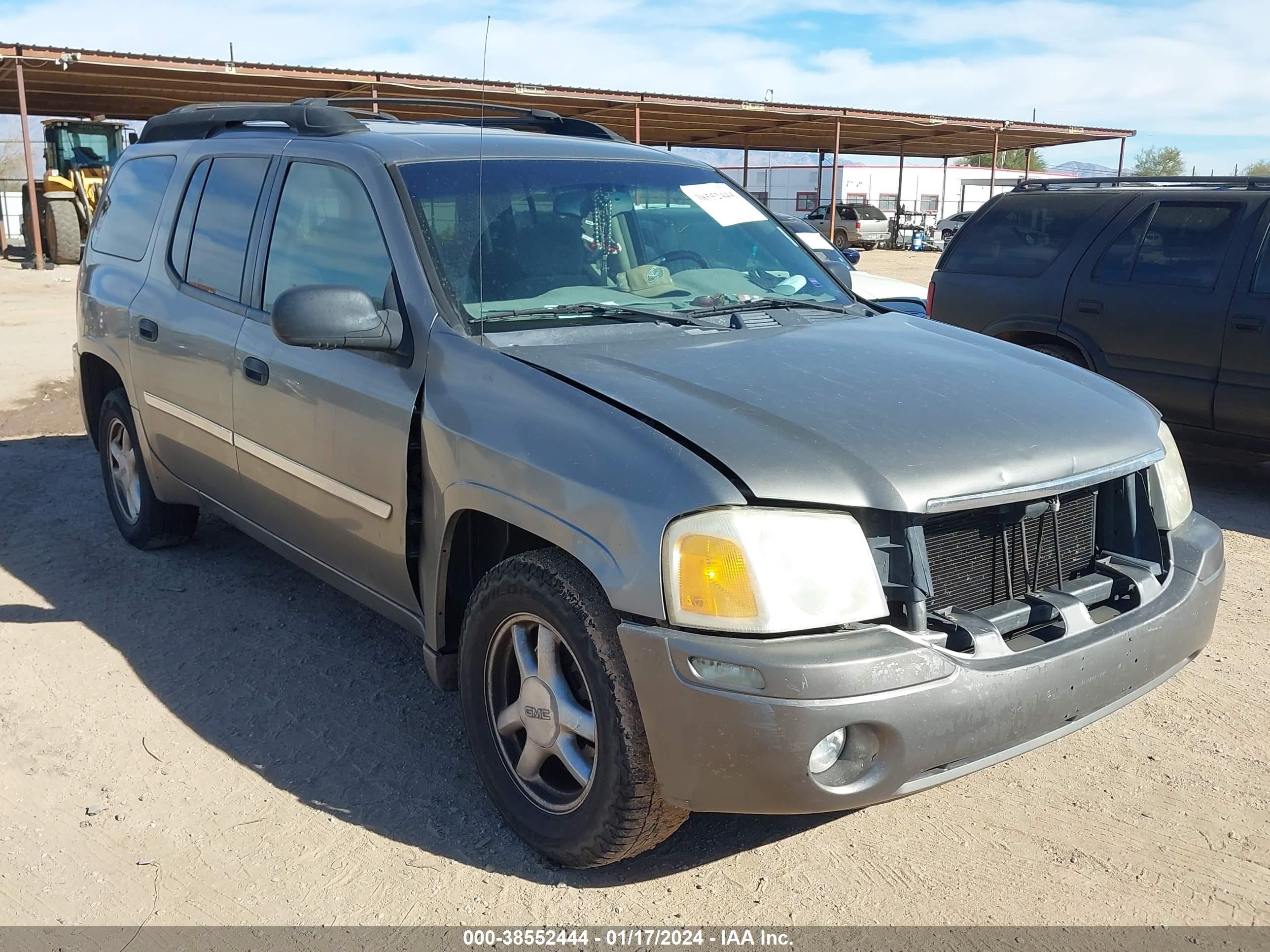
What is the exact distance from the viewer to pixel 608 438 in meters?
2.60

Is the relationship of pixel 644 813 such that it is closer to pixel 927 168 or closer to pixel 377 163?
pixel 377 163

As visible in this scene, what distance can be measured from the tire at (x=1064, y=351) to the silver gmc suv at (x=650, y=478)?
3395mm

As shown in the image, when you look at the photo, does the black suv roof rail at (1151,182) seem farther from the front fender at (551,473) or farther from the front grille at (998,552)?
the front fender at (551,473)

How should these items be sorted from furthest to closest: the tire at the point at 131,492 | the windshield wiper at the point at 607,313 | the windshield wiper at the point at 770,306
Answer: the tire at the point at 131,492 < the windshield wiper at the point at 770,306 < the windshield wiper at the point at 607,313

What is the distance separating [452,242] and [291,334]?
0.56 metres

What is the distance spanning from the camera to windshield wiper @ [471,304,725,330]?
128 inches

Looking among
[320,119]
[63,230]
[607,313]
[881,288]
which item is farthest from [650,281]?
[63,230]

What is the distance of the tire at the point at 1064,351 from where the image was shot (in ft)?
23.0

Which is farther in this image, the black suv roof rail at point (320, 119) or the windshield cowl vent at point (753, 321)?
the black suv roof rail at point (320, 119)

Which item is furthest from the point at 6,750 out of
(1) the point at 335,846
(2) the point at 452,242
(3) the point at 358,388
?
(2) the point at 452,242

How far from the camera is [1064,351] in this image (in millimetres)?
7062

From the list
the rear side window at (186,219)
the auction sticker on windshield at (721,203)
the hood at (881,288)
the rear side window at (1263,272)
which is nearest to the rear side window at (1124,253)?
the rear side window at (1263,272)

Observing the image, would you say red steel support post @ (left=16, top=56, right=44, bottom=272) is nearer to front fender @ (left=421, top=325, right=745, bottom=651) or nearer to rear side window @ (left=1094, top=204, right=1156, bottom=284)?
rear side window @ (left=1094, top=204, right=1156, bottom=284)

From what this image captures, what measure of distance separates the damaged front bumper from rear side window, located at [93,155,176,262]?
3393 millimetres
